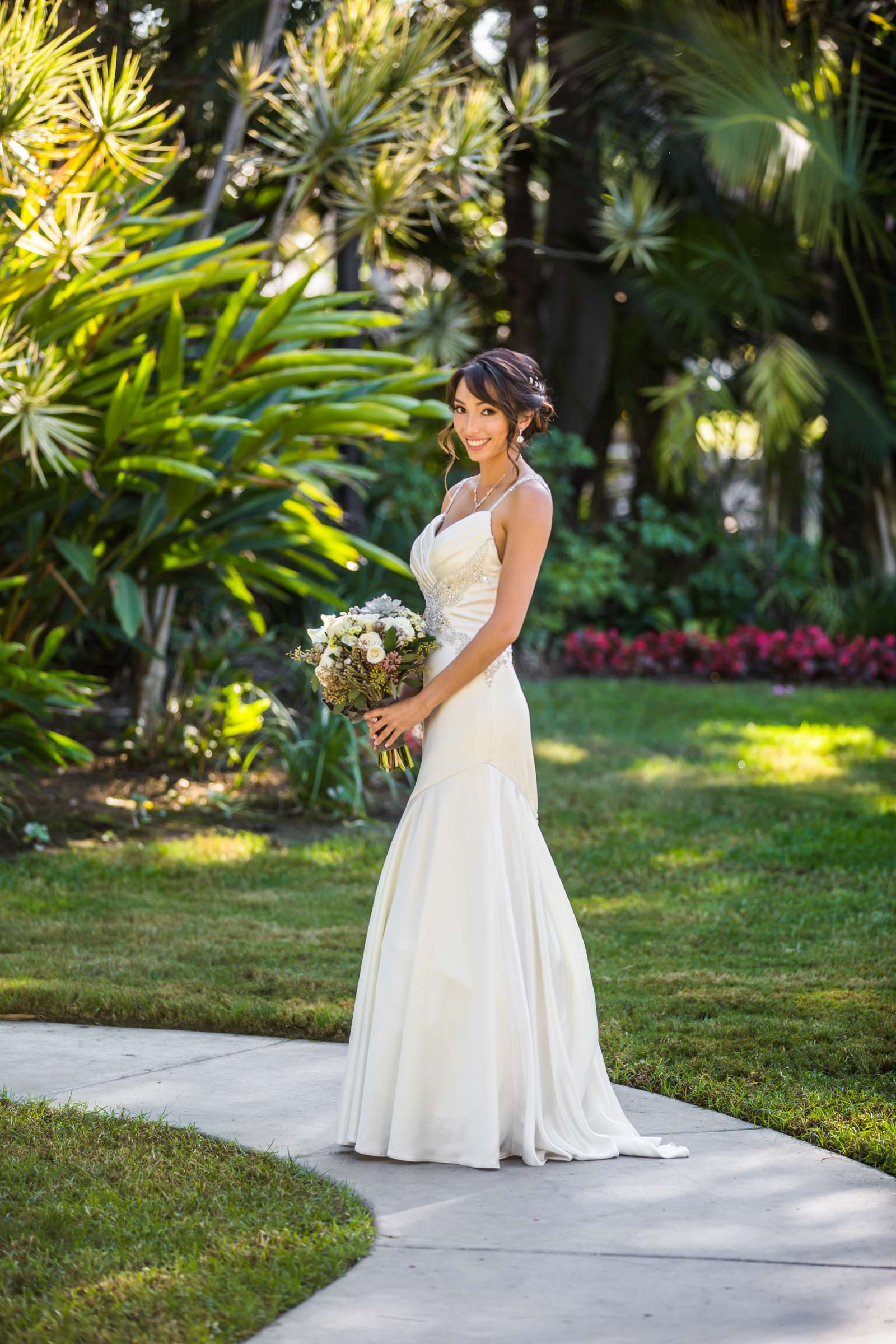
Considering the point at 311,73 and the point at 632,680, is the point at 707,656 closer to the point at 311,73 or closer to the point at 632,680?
the point at 632,680

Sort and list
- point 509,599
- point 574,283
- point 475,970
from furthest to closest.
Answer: point 574,283, point 509,599, point 475,970

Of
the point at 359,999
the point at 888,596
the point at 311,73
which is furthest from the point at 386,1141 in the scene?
the point at 888,596

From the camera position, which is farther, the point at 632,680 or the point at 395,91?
the point at 632,680

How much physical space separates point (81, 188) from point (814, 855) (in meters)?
5.04

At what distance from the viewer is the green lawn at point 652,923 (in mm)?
4586

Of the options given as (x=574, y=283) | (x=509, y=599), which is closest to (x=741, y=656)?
(x=574, y=283)

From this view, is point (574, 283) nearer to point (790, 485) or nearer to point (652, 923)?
point (790, 485)

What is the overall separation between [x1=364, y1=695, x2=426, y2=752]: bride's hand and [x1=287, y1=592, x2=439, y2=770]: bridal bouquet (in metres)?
0.04

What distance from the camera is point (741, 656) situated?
44.2 ft

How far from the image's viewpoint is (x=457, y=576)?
3.99 m

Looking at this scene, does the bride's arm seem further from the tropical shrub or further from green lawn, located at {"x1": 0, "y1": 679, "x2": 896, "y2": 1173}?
the tropical shrub

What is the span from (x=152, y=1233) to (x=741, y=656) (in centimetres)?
1088

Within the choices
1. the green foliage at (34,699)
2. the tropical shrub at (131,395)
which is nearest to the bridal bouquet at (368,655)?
the tropical shrub at (131,395)

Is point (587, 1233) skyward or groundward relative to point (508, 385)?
groundward
